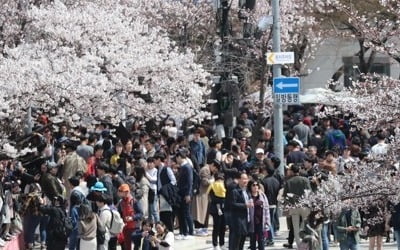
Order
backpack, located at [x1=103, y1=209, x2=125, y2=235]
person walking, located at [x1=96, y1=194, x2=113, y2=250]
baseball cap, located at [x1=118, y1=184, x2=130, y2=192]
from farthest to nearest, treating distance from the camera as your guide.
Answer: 1. baseball cap, located at [x1=118, y1=184, x2=130, y2=192]
2. backpack, located at [x1=103, y1=209, x2=125, y2=235]
3. person walking, located at [x1=96, y1=194, x2=113, y2=250]

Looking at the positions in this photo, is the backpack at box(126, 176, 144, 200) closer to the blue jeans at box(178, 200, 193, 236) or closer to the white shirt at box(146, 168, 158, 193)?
the white shirt at box(146, 168, 158, 193)

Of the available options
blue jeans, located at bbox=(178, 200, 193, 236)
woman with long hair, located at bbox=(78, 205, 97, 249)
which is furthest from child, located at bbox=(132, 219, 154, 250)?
blue jeans, located at bbox=(178, 200, 193, 236)

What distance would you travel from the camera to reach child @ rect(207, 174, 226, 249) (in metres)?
21.3

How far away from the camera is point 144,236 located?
59.7ft

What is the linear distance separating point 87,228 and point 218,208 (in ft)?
11.7

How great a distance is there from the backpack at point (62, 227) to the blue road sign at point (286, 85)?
6.98 metres

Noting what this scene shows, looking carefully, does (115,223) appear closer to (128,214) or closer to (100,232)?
(100,232)

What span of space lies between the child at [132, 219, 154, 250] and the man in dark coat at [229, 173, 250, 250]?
66.7 inches

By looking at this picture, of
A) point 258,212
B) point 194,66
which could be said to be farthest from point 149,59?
point 258,212

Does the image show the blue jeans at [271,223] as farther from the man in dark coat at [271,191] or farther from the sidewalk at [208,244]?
the sidewalk at [208,244]

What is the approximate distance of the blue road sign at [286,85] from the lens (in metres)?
24.7

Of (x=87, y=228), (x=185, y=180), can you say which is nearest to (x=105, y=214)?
(x=87, y=228)

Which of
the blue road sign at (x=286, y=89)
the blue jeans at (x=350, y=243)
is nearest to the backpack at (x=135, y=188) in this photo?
the blue jeans at (x=350, y=243)

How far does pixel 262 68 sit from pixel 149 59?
399 centimetres
